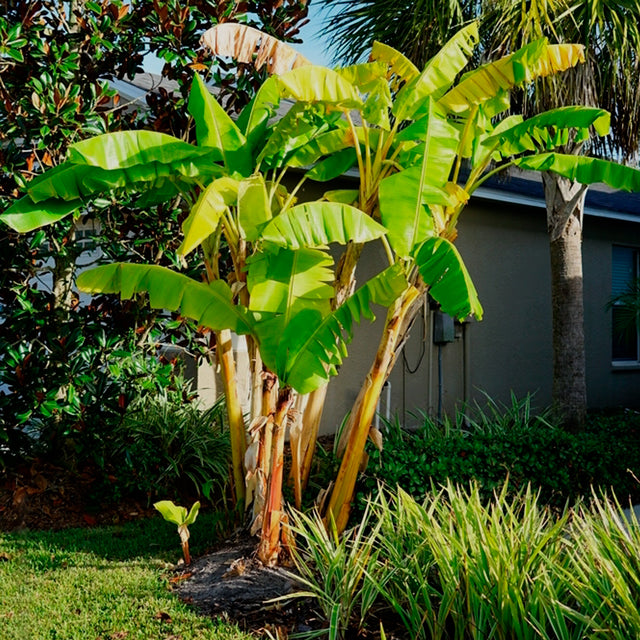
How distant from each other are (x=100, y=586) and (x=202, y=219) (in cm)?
263

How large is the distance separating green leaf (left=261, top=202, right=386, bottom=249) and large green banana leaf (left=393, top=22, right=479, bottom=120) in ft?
3.80

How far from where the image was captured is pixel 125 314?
25.7 feet

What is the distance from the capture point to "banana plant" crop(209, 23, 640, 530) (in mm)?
5238

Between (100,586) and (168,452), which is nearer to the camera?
(100,586)

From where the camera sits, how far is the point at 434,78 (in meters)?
5.71

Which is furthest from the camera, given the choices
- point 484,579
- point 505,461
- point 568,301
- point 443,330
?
point 443,330

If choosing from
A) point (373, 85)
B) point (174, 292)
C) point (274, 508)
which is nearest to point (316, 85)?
point (373, 85)

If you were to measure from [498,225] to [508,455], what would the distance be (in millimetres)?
6232

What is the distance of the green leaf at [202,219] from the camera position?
4.95 m

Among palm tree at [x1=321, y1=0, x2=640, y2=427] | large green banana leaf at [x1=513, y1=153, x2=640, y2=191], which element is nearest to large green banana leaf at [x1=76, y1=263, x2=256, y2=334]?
large green banana leaf at [x1=513, y1=153, x2=640, y2=191]

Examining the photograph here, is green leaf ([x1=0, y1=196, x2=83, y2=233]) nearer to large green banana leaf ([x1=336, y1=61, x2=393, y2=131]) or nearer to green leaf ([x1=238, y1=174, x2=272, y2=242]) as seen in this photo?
green leaf ([x1=238, y1=174, x2=272, y2=242])

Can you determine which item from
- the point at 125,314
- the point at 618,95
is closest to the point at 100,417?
the point at 125,314

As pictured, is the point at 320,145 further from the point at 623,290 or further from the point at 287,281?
the point at 623,290

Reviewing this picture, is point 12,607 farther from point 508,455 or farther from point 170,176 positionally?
point 508,455
